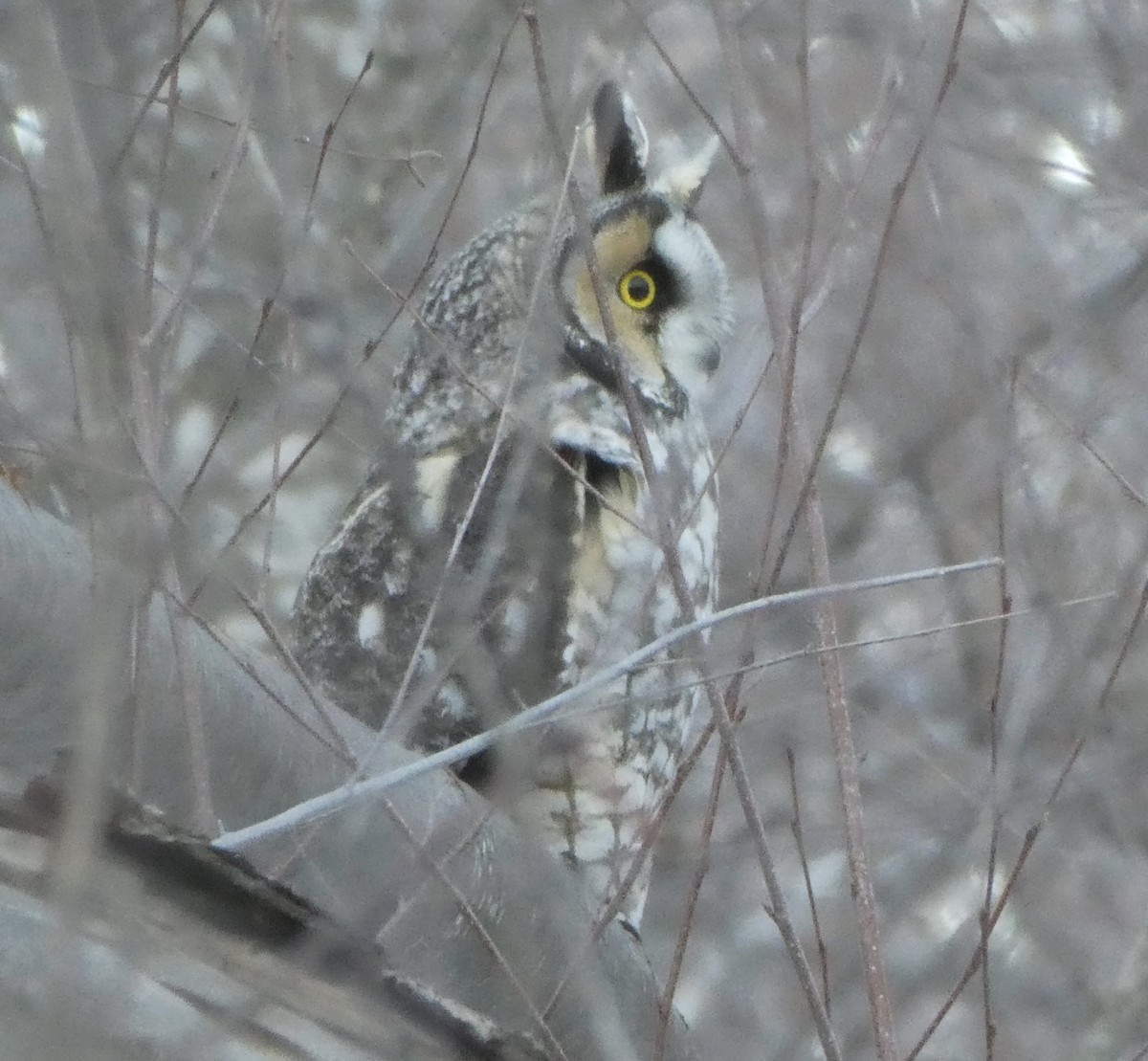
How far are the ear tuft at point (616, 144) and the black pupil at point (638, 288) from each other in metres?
0.15

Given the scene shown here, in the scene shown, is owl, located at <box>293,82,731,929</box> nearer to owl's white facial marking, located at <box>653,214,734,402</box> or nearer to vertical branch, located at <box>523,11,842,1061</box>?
owl's white facial marking, located at <box>653,214,734,402</box>

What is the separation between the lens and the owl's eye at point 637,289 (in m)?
2.58

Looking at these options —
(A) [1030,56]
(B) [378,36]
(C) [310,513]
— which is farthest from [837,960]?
(B) [378,36]

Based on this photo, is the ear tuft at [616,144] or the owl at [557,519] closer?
the owl at [557,519]

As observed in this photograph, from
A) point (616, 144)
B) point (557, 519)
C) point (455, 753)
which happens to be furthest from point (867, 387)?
point (455, 753)

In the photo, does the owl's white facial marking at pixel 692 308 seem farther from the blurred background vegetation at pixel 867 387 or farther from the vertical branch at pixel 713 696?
the vertical branch at pixel 713 696

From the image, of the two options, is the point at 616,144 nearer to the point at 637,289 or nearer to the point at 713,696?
the point at 637,289

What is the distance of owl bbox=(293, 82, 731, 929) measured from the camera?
222 cm

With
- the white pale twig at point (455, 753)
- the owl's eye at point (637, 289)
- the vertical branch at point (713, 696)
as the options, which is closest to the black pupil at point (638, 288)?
the owl's eye at point (637, 289)

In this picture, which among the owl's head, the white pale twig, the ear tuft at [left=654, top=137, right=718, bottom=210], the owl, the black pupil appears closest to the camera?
the white pale twig

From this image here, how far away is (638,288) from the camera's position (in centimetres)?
261

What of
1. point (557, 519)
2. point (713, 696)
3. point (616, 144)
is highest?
point (616, 144)

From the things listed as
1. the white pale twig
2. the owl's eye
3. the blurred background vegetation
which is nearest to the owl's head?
the owl's eye

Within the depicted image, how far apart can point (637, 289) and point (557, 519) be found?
44 cm
